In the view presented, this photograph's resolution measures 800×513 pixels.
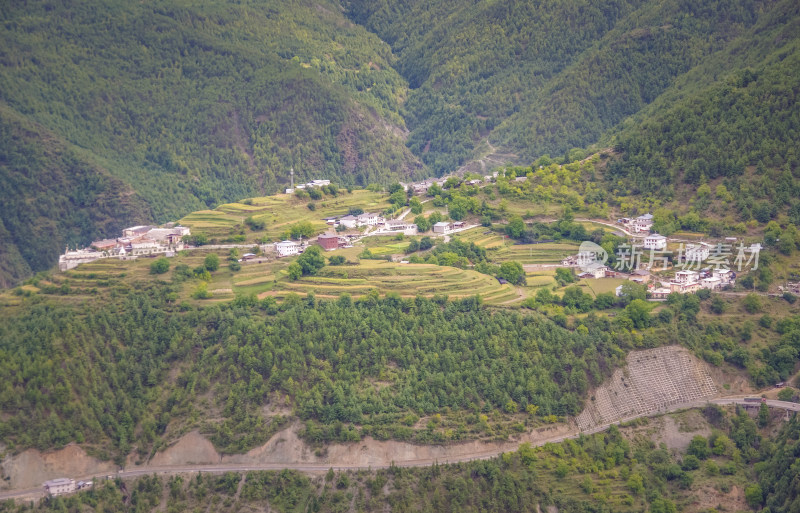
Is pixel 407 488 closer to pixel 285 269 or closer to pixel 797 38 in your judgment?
pixel 285 269

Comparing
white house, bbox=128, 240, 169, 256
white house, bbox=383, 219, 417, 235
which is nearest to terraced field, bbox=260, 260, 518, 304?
white house, bbox=383, 219, 417, 235

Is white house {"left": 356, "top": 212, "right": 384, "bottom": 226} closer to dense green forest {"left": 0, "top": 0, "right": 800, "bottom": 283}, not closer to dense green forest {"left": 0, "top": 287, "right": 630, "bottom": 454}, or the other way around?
dense green forest {"left": 0, "top": 287, "right": 630, "bottom": 454}

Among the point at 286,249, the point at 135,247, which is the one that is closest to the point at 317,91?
the point at 286,249

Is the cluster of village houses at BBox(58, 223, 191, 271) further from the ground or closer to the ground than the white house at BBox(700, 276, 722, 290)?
further from the ground

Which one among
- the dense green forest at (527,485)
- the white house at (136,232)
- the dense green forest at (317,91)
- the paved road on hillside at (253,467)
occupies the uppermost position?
the dense green forest at (317,91)

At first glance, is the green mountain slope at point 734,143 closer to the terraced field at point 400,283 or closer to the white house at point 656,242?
the white house at point 656,242

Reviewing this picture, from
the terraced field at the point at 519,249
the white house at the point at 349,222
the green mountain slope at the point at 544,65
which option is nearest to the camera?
the terraced field at the point at 519,249

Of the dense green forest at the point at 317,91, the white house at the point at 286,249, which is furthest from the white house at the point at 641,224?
the white house at the point at 286,249
